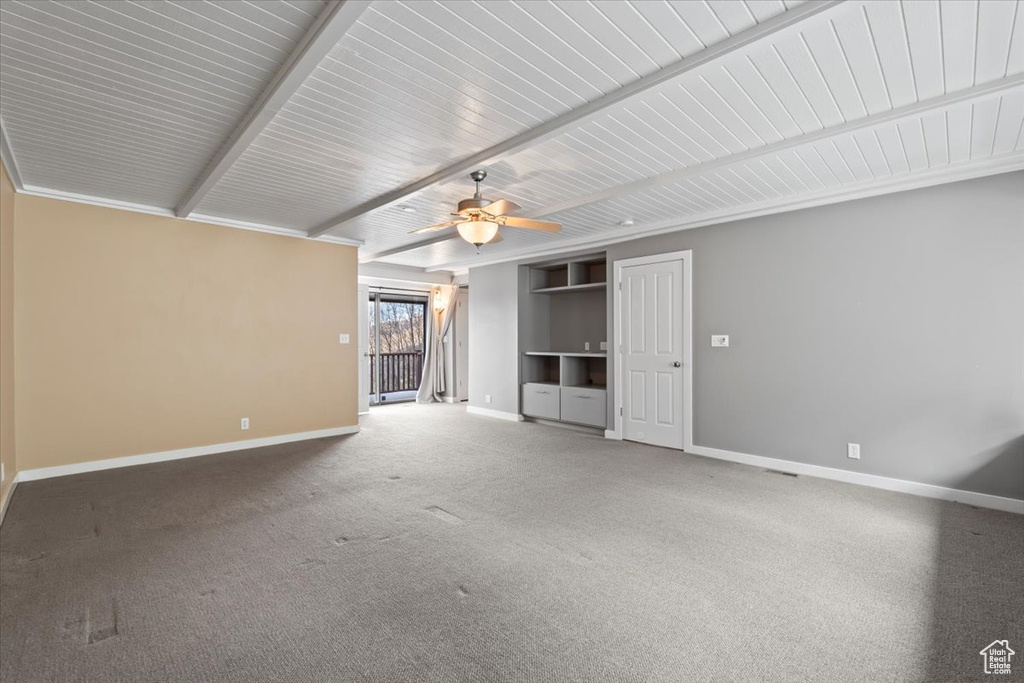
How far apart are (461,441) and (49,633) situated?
4014 millimetres

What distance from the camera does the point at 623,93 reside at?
254 cm

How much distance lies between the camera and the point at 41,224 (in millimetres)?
4219

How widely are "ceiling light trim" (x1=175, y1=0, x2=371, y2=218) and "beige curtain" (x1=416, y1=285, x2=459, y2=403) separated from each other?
5776mm

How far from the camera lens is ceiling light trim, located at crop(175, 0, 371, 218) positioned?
6.26 ft

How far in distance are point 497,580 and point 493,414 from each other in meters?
5.27

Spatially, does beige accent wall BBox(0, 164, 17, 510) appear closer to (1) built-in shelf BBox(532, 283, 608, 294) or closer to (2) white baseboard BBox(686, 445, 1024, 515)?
(1) built-in shelf BBox(532, 283, 608, 294)

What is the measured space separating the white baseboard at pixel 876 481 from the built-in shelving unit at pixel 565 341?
1.69 m

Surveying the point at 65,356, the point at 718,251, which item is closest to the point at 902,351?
the point at 718,251

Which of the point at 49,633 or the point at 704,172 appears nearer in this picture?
the point at 49,633

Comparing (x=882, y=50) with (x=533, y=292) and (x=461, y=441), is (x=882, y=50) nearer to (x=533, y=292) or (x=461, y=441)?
(x=461, y=441)

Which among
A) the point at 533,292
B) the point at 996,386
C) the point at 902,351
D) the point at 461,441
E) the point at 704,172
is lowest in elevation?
the point at 461,441

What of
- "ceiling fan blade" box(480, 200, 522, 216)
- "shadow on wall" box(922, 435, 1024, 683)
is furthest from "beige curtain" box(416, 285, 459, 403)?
"shadow on wall" box(922, 435, 1024, 683)

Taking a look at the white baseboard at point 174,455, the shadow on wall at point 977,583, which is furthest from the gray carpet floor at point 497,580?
the white baseboard at point 174,455

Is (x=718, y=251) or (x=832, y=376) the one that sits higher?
(x=718, y=251)
